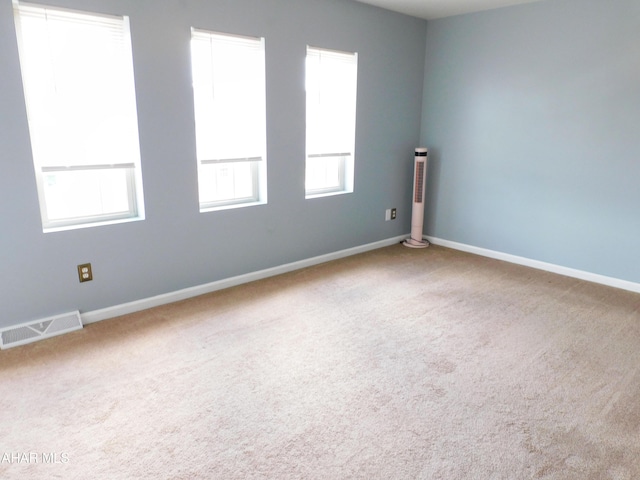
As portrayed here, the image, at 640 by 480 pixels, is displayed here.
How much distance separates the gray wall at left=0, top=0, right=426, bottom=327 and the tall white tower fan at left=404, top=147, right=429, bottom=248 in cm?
31

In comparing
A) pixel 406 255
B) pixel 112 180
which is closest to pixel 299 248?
pixel 406 255

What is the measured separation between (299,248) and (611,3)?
10.7 ft

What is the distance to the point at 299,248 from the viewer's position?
161 inches

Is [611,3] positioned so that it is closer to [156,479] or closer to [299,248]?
[299,248]

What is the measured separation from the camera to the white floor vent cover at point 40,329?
2635 millimetres

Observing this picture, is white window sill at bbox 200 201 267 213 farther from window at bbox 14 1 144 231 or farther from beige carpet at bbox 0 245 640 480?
beige carpet at bbox 0 245 640 480

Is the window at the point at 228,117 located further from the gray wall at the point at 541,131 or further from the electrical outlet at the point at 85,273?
the gray wall at the point at 541,131

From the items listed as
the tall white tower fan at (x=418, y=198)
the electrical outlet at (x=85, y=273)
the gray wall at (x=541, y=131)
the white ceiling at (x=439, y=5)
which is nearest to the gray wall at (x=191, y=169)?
the electrical outlet at (x=85, y=273)

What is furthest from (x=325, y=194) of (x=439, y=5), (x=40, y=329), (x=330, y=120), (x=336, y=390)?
(x=40, y=329)

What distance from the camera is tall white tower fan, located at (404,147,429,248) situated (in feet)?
15.4

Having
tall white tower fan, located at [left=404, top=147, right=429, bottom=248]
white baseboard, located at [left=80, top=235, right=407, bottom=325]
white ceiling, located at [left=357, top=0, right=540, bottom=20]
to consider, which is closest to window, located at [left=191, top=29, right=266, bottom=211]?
white baseboard, located at [left=80, top=235, right=407, bottom=325]

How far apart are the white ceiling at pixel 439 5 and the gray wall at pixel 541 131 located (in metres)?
0.12

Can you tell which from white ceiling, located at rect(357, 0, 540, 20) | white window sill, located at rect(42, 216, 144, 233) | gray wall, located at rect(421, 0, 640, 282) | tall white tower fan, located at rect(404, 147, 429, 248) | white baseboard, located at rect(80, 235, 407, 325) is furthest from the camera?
tall white tower fan, located at rect(404, 147, 429, 248)

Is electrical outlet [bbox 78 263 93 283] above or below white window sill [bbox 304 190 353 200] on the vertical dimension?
below
